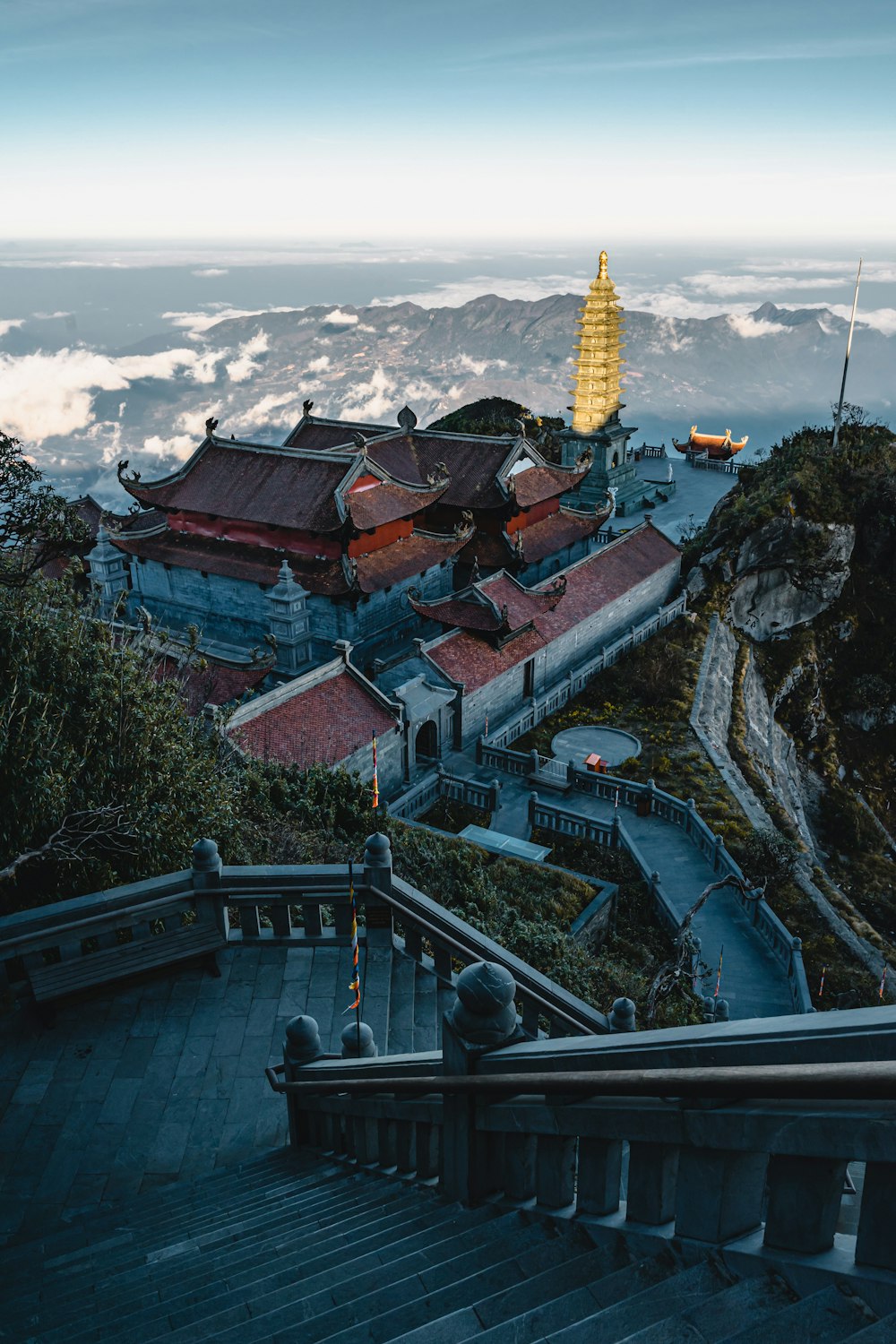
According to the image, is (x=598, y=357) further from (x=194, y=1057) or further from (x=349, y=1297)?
(x=349, y=1297)

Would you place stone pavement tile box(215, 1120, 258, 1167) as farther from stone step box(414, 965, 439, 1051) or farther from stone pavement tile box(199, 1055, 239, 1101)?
stone step box(414, 965, 439, 1051)

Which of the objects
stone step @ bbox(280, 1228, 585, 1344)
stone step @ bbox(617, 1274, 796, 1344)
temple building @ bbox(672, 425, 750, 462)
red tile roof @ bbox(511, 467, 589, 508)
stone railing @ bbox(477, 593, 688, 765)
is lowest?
stone railing @ bbox(477, 593, 688, 765)

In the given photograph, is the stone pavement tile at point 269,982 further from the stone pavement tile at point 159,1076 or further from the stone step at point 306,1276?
the stone step at point 306,1276

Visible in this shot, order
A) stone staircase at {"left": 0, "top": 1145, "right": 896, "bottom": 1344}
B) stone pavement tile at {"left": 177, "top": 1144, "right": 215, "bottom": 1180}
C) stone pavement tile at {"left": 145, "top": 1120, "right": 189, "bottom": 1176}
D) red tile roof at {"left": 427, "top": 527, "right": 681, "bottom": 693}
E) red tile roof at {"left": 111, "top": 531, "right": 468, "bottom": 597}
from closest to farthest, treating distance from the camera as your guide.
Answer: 1. stone staircase at {"left": 0, "top": 1145, "right": 896, "bottom": 1344}
2. stone pavement tile at {"left": 177, "top": 1144, "right": 215, "bottom": 1180}
3. stone pavement tile at {"left": 145, "top": 1120, "right": 189, "bottom": 1176}
4. red tile roof at {"left": 427, "top": 527, "right": 681, "bottom": 693}
5. red tile roof at {"left": 111, "top": 531, "right": 468, "bottom": 597}

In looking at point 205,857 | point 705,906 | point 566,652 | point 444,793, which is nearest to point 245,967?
point 205,857

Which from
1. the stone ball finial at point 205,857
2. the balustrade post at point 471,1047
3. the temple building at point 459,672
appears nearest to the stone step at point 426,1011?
the stone ball finial at point 205,857

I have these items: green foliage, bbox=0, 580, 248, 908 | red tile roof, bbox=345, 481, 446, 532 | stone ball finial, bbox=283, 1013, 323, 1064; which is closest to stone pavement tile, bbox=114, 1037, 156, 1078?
green foliage, bbox=0, 580, 248, 908

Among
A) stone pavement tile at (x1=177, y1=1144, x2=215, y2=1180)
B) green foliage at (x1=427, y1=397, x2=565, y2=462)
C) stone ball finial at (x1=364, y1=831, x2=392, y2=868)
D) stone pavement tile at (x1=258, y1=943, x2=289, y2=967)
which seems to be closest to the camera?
stone pavement tile at (x1=177, y1=1144, x2=215, y2=1180)
